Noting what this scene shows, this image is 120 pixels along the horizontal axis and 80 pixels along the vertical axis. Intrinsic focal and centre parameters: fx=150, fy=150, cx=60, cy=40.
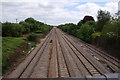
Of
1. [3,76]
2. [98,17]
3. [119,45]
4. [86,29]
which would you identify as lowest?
[3,76]

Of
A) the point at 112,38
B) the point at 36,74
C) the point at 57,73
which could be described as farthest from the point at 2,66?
the point at 112,38

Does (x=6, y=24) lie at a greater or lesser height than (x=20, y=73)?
greater

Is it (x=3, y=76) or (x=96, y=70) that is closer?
(x=3, y=76)

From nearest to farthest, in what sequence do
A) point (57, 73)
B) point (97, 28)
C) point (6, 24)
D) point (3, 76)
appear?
point (3, 76) < point (57, 73) < point (6, 24) < point (97, 28)

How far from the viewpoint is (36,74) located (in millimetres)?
8945

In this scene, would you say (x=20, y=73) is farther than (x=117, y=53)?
No

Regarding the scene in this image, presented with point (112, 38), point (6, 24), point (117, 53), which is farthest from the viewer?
point (6, 24)

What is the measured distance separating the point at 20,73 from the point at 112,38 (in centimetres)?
1105

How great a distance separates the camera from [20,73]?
921cm

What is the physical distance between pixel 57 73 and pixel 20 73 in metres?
2.27

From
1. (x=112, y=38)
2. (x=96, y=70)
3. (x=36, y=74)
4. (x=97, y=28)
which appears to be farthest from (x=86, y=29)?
(x=36, y=74)

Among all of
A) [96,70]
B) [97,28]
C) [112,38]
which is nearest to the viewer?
[96,70]

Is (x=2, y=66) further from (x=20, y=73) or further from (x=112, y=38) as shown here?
(x=112, y=38)

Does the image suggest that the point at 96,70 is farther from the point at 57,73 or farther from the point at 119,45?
the point at 119,45
